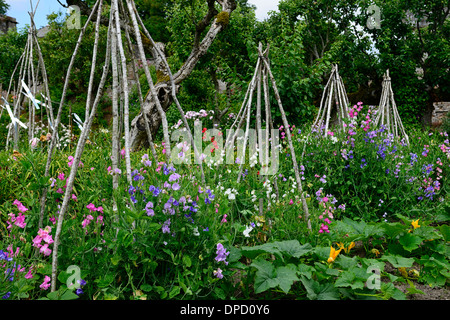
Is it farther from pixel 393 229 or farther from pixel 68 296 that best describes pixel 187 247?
pixel 393 229

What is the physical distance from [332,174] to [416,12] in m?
9.42

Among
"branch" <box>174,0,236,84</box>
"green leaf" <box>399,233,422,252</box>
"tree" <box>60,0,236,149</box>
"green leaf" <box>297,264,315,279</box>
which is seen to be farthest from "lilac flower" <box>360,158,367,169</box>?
"branch" <box>174,0,236,84</box>

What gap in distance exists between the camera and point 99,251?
1584 mm

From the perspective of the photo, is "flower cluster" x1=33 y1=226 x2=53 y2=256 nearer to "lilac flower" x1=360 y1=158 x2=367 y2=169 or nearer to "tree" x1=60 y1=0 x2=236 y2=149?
"lilac flower" x1=360 y1=158 x2=367 y2=169

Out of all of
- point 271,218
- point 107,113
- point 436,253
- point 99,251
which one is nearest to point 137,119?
point 271,218

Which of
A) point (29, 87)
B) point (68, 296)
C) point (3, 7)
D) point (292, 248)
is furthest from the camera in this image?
point (3, 7)

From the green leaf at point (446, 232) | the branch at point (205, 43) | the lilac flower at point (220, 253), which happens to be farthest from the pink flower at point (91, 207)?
the branch at point (205, 43)

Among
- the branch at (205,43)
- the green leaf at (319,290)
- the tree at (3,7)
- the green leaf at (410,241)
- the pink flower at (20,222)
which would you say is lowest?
the green leaf at (319,290)

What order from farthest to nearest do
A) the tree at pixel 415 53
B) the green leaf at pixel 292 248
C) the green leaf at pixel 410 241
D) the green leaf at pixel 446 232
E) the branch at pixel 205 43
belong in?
1. the tree at pixel 415 53
2. the branch at pixel 205 43
3. the green leaf at pixel 446 232
4. the green leaf at pixel 410 241
5. the green leaf at pixel 292 248

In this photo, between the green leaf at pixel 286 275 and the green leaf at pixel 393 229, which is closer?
the green leaf at pixel 286 275

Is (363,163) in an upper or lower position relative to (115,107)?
lower

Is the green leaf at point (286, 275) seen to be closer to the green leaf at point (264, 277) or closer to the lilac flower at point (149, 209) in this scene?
the green leaf at point (264, 277)

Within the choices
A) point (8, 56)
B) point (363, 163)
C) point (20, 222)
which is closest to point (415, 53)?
point (363, 163)

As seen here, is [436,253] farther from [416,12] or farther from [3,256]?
[416,12]
